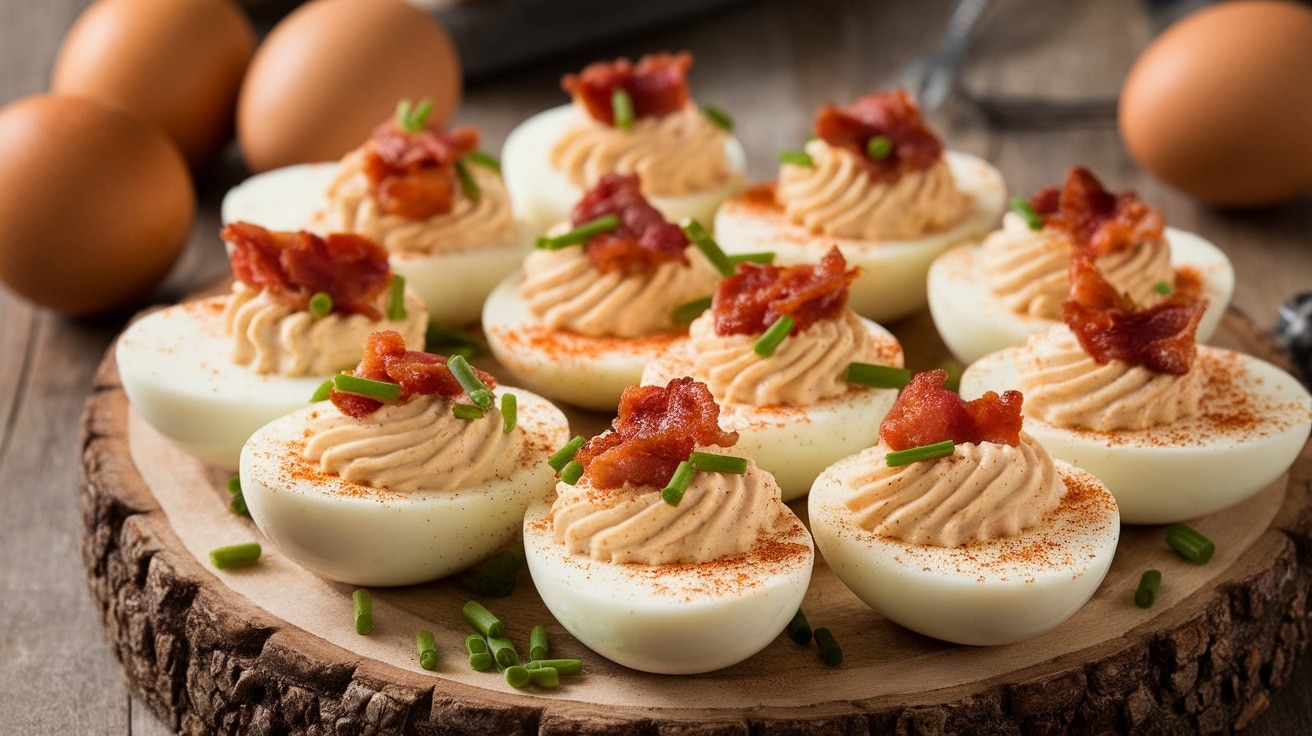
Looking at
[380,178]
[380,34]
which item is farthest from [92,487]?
[380,34]

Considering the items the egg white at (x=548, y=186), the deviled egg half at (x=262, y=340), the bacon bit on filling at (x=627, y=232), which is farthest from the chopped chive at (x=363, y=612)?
the egg white at (x=548, y=186)

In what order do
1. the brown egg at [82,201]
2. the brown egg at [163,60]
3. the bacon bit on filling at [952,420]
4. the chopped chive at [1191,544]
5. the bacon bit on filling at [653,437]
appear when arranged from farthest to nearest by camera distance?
the brown egg at [163,60] < the brown egg at [82,201] < the chopped chive at [1191,544] < the bacon bit on filling at [952,420] < the bacon bit on filling at [653,437]

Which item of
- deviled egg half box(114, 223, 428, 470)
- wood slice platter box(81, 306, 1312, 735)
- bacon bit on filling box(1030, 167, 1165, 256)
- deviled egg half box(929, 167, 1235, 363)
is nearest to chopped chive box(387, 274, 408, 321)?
deviled egg half box(114, 223, 428, 470)

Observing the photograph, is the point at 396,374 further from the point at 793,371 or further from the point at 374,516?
the point at 793,371

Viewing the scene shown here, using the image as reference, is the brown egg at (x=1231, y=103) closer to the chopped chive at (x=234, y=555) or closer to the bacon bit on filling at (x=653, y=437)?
the bacon bit on filling at (x=653, y=437)

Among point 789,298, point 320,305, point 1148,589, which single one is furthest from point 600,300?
point 1148,589

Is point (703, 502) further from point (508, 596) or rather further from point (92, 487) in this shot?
point (92, 487)
